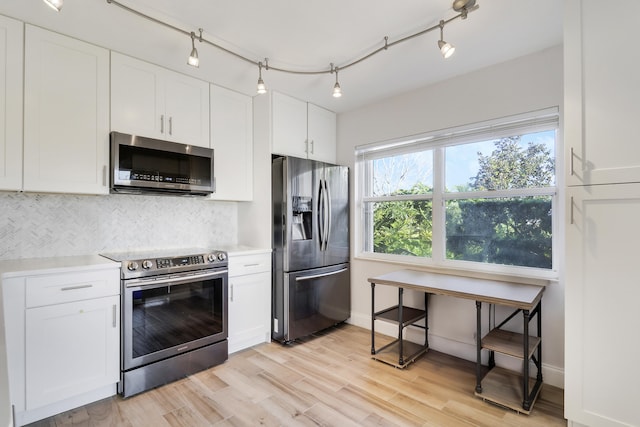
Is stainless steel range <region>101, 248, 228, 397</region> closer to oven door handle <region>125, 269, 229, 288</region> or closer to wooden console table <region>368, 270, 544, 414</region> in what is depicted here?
oven door handle <region>125, 269, 229, 288</region>

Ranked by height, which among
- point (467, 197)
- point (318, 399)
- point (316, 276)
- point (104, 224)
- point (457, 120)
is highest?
point (457, 120)

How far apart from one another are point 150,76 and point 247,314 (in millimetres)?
2263

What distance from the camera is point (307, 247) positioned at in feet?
10.4

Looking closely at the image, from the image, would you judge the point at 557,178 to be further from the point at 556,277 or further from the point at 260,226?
the point at 260,226

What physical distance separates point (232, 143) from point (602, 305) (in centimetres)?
308

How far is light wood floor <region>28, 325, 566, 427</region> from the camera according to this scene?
1942mm

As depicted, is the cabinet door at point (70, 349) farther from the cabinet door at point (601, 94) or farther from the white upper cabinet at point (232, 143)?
the cabinet door at point (601, 94)

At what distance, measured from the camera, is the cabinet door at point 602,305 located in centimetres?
159

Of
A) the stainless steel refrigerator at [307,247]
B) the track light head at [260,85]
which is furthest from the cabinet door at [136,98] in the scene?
the stainless steel refrigerator at [307,247]

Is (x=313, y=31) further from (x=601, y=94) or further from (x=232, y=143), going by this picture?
(x=601, y=94)

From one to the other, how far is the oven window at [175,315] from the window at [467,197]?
5.91 feet

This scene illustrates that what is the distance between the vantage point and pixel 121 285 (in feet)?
7.11

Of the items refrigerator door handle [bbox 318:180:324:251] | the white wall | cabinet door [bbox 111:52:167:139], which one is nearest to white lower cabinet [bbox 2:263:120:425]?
cabinet door [bbox 111:52:167:139]

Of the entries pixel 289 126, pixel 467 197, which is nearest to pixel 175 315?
pixel 289 126
